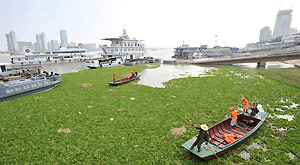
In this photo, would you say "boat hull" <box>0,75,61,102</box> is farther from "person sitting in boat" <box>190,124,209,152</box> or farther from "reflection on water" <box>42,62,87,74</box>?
"reflection on water" <box>42,62,87,74</box>

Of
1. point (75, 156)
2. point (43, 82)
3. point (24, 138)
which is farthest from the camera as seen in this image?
point (43, 82)

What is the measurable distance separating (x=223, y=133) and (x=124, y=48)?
5380 cm

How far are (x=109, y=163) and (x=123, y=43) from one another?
178 ft

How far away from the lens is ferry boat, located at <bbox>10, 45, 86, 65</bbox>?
55.3m

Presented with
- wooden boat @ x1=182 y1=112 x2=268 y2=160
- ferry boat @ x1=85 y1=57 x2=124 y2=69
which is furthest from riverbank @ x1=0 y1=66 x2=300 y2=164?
ferry boat @ x1=85 y1=57 x2=124 y2=69

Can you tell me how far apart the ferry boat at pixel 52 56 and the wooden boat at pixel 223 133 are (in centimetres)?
7071

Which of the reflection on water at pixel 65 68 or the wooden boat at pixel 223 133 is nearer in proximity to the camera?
the wooden boat at pixel 223 133

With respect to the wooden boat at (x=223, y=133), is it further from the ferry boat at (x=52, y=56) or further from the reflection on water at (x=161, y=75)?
the ferry boat at (x=52, y=56)

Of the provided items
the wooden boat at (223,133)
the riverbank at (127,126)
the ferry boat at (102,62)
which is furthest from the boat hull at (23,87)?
the ferry boat at (102,62)

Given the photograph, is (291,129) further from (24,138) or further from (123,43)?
(123,43)

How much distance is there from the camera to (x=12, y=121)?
9.88 metres

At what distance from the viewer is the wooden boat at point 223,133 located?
6.16m

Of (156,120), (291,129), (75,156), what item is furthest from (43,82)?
(291,129)

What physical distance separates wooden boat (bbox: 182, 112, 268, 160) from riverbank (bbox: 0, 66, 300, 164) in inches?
20.3
